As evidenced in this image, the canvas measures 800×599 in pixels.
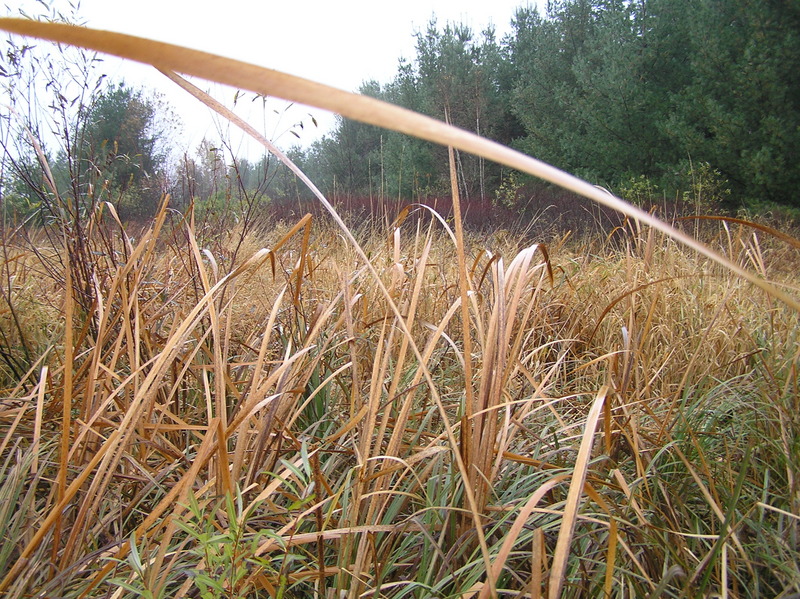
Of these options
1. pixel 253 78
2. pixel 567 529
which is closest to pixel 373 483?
pixel 567 529

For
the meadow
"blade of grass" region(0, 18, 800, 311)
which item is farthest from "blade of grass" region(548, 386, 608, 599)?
"blade of grass" region(0, 18, 800, 311)

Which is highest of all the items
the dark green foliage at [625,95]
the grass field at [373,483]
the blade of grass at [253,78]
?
the dark green foliage at [625,95]

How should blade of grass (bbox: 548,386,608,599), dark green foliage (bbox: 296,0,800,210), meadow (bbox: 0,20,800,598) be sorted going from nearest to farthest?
blade of grass (bbox: 548,386,608,599) → meadow (bbox: 0,20,800,598) → dark green foliage (bbox: 296,0,800,210)

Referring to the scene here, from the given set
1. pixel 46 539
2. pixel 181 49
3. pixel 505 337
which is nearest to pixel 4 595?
pixel 46 539

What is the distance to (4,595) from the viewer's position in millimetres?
846

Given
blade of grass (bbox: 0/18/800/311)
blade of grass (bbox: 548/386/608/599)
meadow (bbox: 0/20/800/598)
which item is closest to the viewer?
blade of grass (bbox: 0/18/800/311)

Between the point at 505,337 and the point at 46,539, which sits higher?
the point at 505,337

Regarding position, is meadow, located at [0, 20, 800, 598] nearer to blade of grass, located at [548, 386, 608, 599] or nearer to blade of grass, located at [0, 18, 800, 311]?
blade of grass, located at [548, 386, 608, 599]

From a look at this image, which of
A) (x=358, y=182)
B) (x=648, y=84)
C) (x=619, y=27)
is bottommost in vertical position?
(x=358, y=182)

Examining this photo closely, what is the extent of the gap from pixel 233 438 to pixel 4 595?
0.46m

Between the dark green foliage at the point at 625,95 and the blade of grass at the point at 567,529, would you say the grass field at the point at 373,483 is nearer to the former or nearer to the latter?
the blade of grass at the point at 567,529

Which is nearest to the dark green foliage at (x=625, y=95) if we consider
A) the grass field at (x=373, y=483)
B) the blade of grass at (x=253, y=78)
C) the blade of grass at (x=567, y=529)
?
the grass field at (x=373, y=483)

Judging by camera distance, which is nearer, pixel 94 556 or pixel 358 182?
pixel 94 556

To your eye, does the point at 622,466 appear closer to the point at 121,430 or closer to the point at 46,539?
the point at 121,430
